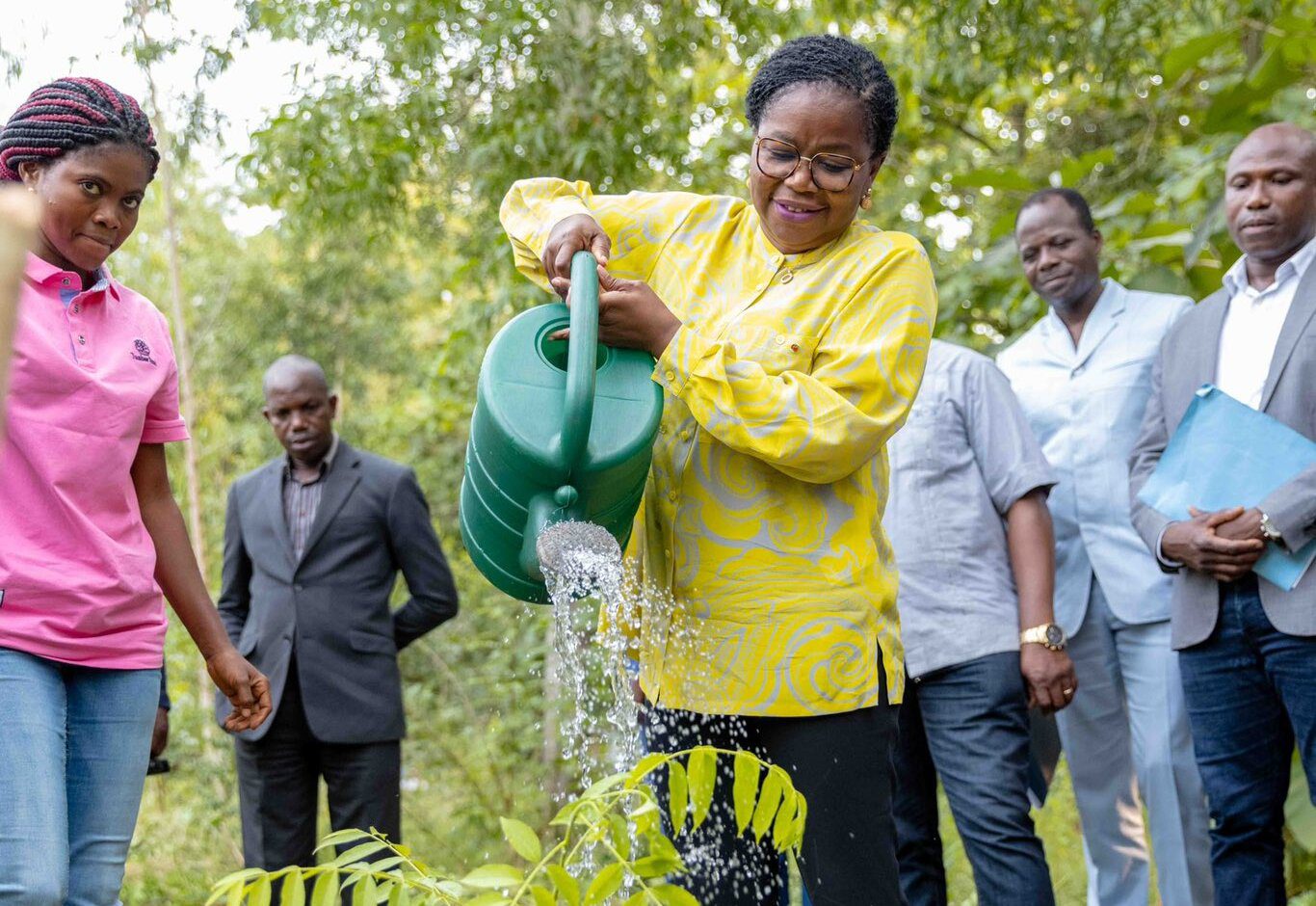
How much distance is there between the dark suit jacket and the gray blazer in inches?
84.1

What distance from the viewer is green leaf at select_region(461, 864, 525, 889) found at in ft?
4.70

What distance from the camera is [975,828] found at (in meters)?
3.17

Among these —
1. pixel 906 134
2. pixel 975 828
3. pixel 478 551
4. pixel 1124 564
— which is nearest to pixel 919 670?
pixel 975 828

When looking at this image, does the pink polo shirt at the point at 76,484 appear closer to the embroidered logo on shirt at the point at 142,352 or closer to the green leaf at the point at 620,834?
the embroidered logo on shirt at the point at 142,352

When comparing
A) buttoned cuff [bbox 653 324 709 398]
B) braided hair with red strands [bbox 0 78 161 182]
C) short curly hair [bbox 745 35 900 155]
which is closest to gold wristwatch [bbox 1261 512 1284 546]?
short curly hair [bbox 745 35 900 155]

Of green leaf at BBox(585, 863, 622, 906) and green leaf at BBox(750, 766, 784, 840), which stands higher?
green leaf at BBox(750, 766, 784, 840)

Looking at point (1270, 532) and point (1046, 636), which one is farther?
point (1046, 636)

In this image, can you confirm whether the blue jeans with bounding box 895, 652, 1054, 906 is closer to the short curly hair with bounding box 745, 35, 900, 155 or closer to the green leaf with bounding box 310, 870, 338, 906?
the short curly hair with bounding box 745, 35, 900, 155

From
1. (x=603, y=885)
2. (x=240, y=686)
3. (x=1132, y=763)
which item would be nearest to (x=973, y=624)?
(x=1132, y=763)

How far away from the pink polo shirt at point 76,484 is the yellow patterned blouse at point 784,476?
27.4 inches

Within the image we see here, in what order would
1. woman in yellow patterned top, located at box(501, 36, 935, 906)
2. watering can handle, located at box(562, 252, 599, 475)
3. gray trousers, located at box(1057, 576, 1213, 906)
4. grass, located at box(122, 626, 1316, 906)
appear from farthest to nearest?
1. grass, located at box(122, 626, 1316, 906)
2. gray trousers, located at box(1057, 576, 1213, 906)
3. woman in yellow patterned top, located at box(501, 36, 935, 906)
4. watering can handle, located at box(562, 252, 599, 475)

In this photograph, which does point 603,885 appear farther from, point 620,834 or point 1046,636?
point 1046,636

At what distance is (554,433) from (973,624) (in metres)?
1.58

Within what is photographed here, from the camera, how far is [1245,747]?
3025 millimetres
